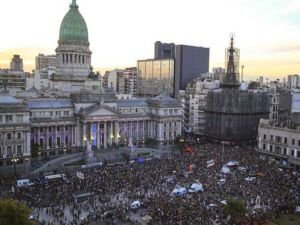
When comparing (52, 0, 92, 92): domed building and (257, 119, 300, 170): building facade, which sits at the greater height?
(52, 0, 92, 92): domed building

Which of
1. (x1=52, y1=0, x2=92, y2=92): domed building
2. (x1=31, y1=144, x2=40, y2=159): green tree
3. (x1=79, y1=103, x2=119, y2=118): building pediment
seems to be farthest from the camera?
(x1=52, y1=0, x2=92, y2=92): domed building

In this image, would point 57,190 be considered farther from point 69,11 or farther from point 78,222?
point 69,11

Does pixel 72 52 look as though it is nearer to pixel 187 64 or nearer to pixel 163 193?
pixel 163 193

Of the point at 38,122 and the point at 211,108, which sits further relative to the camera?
the point at 211,108

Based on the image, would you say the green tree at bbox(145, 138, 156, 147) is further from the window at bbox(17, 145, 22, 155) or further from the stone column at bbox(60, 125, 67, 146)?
the window at bbox(17, 145, 22, 155)

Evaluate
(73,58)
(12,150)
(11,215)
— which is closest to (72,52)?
(73,58)

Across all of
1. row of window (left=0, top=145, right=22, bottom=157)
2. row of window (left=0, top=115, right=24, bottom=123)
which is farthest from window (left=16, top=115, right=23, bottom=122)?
row of window (left=0, top=145, right=22, bottom=157)

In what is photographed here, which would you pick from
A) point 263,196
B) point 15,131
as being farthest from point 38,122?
point 263,196
